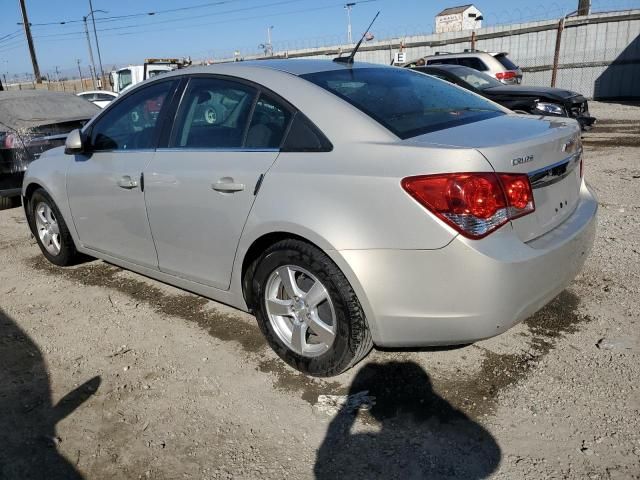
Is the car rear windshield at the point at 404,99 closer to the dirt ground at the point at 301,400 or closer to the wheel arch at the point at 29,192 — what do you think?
the dirt ground at the point at 301,400

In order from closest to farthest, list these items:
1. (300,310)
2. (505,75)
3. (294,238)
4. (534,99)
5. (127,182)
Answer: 1. (294,238)
2. (300,310)
3. (127,182)
4. (534,99)
5. (505,75)

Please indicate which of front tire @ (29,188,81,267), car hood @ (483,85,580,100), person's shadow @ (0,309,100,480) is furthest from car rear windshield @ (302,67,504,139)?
car hood @ (483,85,580,100)

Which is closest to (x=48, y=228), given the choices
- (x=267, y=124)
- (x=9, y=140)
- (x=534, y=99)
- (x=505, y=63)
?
(x=9, y=140)

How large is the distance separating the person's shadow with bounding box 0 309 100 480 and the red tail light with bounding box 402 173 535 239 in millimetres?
1920

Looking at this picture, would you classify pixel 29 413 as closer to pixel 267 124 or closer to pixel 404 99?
pixel 267 124

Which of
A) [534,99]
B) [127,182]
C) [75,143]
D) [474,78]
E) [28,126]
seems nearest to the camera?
[127,182]

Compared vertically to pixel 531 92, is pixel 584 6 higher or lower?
higher

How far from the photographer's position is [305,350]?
2982mm

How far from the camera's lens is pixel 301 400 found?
9.23ft

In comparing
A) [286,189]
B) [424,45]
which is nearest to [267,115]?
[286,189]

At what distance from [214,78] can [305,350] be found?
5.64 feet

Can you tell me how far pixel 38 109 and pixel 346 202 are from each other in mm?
6320

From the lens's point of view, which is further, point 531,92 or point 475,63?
point 475,63

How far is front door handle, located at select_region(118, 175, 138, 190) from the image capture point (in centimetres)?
362
